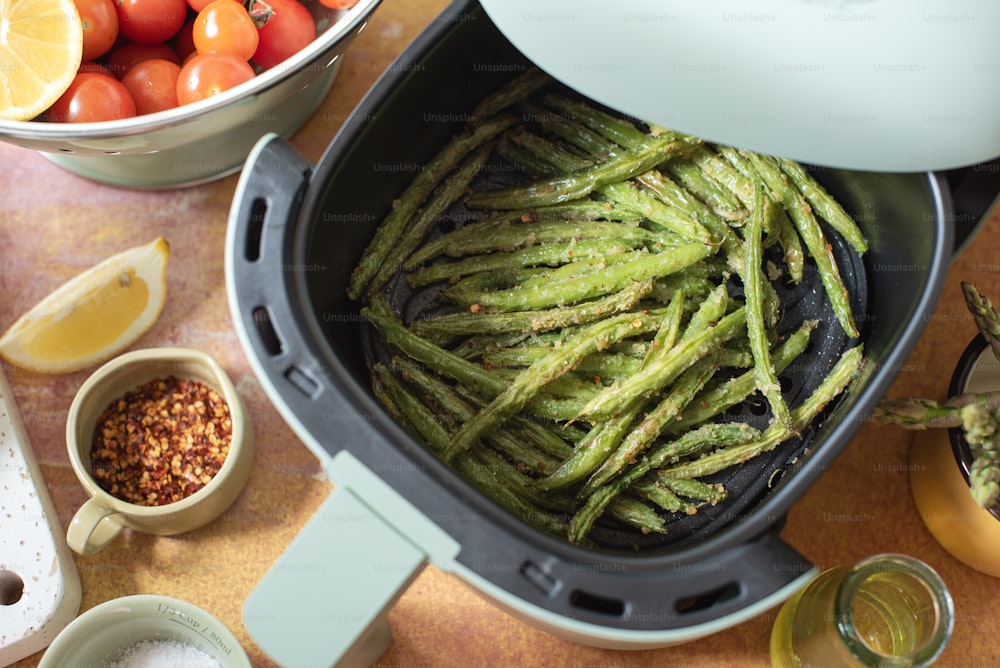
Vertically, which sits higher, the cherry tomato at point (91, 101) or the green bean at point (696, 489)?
the cherry tomato at point (91, 101)

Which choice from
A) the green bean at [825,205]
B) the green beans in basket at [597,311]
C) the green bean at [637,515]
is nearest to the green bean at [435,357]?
the green beans in basket at [597,311]

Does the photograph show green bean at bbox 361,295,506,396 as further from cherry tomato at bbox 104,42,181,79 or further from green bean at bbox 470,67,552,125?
cherry tomato at bbox 104,42,181,79

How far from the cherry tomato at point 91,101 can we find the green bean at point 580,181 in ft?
1.79

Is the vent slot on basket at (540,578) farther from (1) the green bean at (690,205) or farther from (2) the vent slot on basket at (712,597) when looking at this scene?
(1) the green bean at (690,205)

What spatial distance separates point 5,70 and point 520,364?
832 mm

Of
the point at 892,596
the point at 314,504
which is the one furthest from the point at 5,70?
the point at 892,596

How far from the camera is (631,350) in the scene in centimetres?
125

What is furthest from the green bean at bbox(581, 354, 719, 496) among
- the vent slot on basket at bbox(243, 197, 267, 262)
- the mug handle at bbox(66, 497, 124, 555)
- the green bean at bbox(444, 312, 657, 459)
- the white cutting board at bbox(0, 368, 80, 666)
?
the white cutting board at bbox(0, 368, 80, 666)

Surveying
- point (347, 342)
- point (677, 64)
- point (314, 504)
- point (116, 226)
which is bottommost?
point (314, 504)

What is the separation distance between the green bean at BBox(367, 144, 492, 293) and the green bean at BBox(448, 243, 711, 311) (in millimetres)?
128

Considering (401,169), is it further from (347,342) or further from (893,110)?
(893,110)

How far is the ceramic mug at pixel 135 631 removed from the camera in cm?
112

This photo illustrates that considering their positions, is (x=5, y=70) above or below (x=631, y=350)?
above

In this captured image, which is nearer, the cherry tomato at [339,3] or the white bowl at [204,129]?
the white bowl at [204,129]
